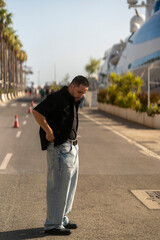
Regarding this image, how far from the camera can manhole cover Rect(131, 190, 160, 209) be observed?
21.7 ft

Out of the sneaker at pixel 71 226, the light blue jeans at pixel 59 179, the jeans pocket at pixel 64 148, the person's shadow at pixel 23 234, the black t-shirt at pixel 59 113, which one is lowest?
the person's shadow at pixel 23 234

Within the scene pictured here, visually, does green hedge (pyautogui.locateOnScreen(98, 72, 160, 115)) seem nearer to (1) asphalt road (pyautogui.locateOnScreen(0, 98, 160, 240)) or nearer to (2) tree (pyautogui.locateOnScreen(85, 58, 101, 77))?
(1) asphalt road (pyautogui.locateOnScreen(0, 98, 160, 240))

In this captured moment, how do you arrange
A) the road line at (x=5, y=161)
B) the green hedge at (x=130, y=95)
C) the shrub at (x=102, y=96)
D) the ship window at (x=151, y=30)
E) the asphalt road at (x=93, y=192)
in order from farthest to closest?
the ship window at (x=151, y=30) → the shrub at (x=102, y=96) → the green hedge at (x=130, y=95) → the road line at (x=5, y=161) → the asphalt road at (x=93, y=192)

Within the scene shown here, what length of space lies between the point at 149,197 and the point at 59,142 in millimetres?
2771

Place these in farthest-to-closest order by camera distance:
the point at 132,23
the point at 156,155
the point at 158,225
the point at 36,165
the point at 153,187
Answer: the point at 132,23
the point at 156,155
the point at 36,165
the point at 153,187
the point at 158,225

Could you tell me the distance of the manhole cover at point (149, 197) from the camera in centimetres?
662

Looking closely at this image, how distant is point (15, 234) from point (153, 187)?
3574 mm

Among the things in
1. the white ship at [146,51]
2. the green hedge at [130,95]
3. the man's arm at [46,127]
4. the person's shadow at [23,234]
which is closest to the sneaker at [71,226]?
the person's shadow at [23,234]

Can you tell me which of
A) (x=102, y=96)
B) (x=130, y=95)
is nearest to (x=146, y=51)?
(x=102, y=96)

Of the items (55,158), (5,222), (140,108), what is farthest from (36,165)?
(140,108)

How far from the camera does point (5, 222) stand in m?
5.63

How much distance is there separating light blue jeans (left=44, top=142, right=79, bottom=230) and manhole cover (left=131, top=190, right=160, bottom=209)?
75.9 inches

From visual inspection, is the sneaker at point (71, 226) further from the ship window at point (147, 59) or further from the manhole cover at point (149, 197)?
the ship window at point (147, 59)

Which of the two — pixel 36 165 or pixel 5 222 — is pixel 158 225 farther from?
pixel 36 165
